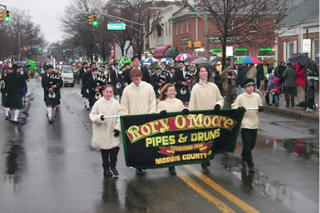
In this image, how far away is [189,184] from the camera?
7.04 meters

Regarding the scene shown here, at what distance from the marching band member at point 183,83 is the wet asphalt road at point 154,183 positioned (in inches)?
255

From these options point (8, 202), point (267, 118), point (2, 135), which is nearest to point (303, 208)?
point (8, 202)

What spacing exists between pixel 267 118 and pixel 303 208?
10310 millimetres

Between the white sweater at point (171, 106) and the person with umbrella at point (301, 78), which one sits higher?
the person with umbrella at point (301, 78)

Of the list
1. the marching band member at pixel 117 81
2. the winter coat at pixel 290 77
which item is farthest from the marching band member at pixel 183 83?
the winter coat at pixel 290 77

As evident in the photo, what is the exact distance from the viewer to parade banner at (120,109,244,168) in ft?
23.9

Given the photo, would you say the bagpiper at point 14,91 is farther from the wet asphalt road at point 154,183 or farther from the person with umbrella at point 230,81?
the person with umbrella at point 230,81

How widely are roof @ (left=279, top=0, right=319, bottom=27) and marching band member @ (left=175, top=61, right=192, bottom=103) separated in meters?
12.1

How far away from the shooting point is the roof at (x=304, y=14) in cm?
2808

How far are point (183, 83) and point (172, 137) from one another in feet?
32.4

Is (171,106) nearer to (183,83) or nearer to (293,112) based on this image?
(183,83)

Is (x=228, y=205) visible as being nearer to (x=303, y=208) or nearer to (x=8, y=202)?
(x=303, y=208)

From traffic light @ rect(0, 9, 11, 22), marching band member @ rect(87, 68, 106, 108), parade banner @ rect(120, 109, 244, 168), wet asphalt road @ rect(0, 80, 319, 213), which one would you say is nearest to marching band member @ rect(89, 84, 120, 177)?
parade banner @ rect(120, 109, 244, 168)

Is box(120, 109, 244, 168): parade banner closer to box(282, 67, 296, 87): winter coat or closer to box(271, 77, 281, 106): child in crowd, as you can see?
box(282, 67, 296, 87): winter coat
